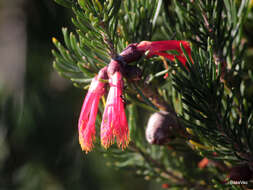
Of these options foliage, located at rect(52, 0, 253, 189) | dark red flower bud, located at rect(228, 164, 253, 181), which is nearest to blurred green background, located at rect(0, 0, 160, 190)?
foliage, located at rect(52, 0, 253, 189)

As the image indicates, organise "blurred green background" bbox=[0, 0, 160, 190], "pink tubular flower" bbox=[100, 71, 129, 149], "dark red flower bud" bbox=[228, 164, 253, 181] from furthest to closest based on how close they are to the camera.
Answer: "blurred green background" bbox=[0, 0, 160, 190], "dark red flower bud" bbox=[228, 164, 253, 181], "pink tubular flower" bbox=[100, 71, 129, 149]

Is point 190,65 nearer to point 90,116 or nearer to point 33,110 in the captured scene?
point 90,116

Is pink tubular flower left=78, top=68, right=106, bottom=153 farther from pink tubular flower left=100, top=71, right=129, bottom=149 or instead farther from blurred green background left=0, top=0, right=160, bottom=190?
blurred green background left=0, top=0, right=160, bottom=190

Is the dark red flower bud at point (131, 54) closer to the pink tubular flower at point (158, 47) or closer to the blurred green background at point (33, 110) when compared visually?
the pink tubular flower at point (158, 47)

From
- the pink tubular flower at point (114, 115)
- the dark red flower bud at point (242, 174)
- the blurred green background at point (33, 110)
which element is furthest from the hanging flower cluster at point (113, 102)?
the blurred green background at point (33, 110)

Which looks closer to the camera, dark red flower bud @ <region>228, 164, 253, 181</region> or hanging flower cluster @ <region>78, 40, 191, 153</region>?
hanging flower cluster @ <region>78, 40, 191, 153</region>

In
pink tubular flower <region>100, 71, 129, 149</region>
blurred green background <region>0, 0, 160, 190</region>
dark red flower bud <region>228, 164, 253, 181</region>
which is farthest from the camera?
blurred green background <region>0, 0, 160, 190</region>
